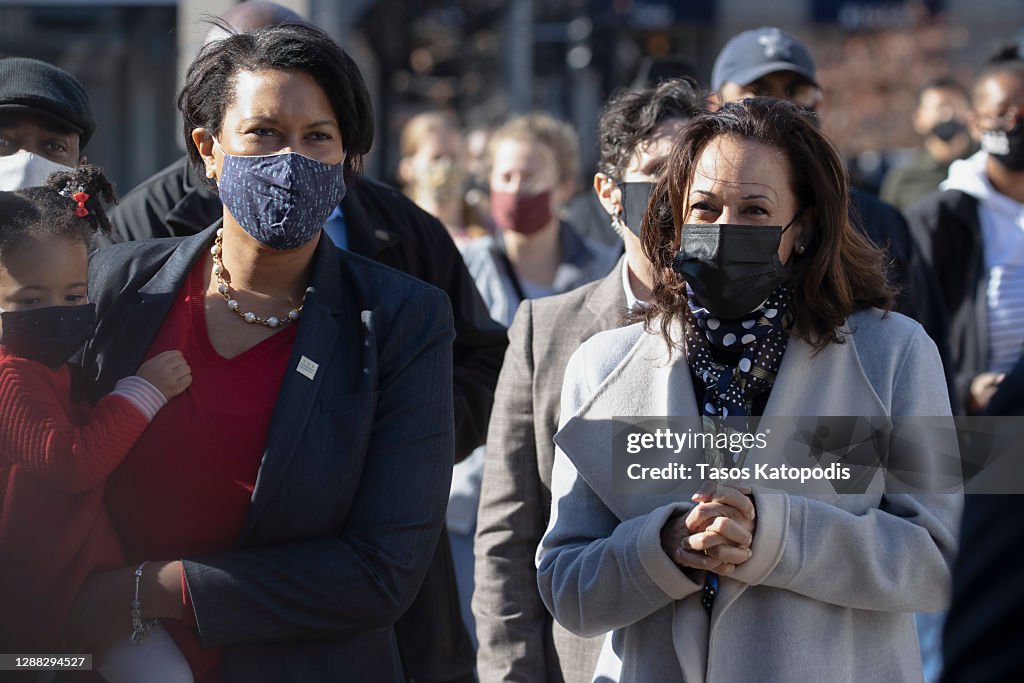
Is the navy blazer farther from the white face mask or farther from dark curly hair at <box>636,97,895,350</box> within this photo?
dark curly hair at <box>636,97,895,350</box>

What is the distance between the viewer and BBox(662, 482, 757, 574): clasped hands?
273 centimetres

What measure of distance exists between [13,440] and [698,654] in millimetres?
1339

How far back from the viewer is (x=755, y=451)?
291 cm

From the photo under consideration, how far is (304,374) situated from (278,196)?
38 cm

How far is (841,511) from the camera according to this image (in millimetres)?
2799

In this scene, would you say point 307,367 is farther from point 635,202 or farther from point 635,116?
point 635,116

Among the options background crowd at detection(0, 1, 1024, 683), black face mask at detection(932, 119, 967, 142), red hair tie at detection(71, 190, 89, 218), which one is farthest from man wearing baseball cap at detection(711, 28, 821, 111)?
black face mask at detection(932, 119, 967, 142)

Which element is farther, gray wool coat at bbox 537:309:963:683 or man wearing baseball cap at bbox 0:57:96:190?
man wearing baseball cap at bbox 0:57:96:190

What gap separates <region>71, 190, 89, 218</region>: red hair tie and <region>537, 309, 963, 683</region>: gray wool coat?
106 centimetres

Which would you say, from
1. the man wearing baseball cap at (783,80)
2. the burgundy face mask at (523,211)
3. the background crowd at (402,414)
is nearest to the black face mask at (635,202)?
the background crowd at (402,414)

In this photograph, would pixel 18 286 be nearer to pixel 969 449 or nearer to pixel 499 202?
pixel 969 449

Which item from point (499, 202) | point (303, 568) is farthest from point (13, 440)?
point (499, 202)

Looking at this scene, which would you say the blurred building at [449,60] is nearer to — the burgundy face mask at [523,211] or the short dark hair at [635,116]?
the burgundy face mask at [523,211]

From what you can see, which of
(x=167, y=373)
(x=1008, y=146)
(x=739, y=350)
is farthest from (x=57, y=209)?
(x=1008, y=146)
